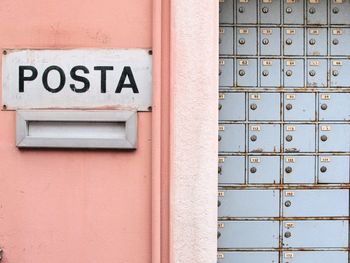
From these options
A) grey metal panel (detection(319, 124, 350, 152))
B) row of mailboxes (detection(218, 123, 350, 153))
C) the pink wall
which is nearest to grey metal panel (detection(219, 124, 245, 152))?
row of mailboxes (detection(218, 123, 350, 153))

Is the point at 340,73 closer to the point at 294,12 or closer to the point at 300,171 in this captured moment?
the point at 294,12

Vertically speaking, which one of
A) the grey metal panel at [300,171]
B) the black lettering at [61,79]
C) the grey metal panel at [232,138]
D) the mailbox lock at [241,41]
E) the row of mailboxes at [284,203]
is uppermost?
the mailbox lock at [241,41]

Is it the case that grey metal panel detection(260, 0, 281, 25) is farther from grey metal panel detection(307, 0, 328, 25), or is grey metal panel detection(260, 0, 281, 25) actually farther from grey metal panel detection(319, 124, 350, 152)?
grey metal panel detection(319, 124, 350, 152)

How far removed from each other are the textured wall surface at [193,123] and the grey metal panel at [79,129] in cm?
32

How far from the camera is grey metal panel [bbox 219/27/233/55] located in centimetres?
425

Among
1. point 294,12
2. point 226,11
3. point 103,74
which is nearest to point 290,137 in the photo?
point 294,12

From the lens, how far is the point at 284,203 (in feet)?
14.0

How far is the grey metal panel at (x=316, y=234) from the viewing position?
4289 millimetres

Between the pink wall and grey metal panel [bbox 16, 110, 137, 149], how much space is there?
71 mm

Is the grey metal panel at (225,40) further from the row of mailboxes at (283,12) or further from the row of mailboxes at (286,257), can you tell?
the row of mailboxes at (286,257)

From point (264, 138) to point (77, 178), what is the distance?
1414 millimetres

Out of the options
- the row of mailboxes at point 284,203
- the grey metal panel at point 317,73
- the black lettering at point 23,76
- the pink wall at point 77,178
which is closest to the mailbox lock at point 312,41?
the grey metal panel at point 317,73

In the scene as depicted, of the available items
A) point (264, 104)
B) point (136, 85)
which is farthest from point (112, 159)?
point (264, 104)

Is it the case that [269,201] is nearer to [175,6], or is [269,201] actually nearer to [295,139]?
[295,139]
